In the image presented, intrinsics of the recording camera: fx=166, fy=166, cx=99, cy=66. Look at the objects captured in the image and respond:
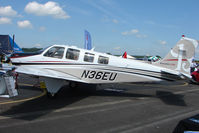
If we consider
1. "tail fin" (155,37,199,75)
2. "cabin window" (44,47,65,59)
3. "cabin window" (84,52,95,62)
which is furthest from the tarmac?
"cabin window" (44,47,65,59)

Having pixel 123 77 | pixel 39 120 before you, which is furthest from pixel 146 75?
pixel 39 120

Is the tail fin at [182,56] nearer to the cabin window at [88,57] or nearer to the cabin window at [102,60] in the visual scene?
the cabin window at [102,60]

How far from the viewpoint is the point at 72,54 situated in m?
7.88

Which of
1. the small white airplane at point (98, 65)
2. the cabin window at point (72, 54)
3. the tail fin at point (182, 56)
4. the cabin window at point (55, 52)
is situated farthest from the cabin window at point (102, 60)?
the tail fin at point (182, 56)

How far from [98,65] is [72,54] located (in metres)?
1.34

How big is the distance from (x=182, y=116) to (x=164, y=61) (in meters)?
3.26

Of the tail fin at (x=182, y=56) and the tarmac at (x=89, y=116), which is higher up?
the tail fin at (x=182, y=56)

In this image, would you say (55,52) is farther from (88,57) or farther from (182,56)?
(182,56)

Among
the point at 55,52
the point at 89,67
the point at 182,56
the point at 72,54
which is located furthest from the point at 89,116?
the point at 182,56

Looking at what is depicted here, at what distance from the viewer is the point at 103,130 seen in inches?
172

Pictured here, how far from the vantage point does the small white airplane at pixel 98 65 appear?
25.5 ft

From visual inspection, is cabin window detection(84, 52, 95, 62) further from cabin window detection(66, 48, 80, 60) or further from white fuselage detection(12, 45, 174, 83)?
cabin window detection(66, 48, 80, 60)

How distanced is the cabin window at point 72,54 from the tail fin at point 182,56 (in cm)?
436

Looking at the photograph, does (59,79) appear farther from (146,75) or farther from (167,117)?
(167,117)
